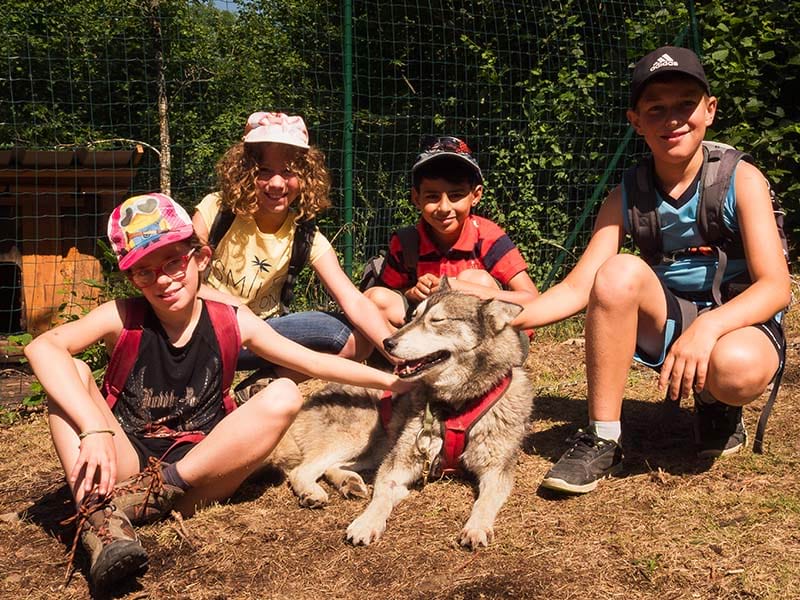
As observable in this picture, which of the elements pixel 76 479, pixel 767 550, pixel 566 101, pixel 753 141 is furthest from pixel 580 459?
pixel 753 141

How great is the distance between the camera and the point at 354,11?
6695 millimetres

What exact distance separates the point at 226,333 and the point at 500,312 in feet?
4.06

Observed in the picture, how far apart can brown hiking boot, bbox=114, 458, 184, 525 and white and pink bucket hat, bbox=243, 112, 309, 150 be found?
1689mm

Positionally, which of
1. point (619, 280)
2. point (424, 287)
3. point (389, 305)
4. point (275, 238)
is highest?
point (275, 238)

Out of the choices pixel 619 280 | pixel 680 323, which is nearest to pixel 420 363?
pixel 619 280

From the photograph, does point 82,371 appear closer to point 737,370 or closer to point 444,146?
point 444,146

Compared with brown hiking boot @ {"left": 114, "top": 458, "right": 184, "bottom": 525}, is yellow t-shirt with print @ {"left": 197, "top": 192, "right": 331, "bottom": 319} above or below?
above

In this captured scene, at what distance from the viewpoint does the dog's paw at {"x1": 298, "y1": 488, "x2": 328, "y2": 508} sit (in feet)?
11.2

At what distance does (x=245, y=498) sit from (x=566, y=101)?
5.10 meters

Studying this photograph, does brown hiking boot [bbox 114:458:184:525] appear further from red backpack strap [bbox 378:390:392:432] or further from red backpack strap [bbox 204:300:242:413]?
red backpack strap [bbox 378:390:392:432]

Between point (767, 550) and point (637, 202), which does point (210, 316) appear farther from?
point (767, 550)

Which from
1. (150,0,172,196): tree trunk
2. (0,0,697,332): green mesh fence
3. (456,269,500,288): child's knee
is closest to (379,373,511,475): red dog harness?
(456,269,500,288): child's knee

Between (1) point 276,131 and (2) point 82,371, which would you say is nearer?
(2) point 82,371

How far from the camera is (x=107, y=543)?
2.60 meters
